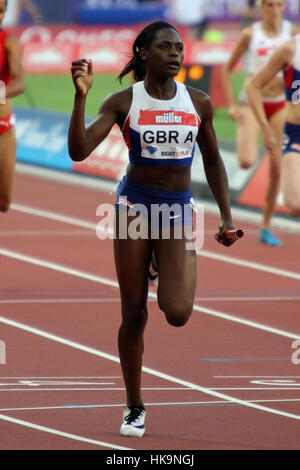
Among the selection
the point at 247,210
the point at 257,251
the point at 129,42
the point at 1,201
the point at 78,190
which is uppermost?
the point at 129,42

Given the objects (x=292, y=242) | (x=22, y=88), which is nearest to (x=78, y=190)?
(x=292, y=242)

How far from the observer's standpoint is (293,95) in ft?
39.2

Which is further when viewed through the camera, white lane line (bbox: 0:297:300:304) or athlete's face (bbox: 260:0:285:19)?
athlete's face (bbox: 260:0:285:19)

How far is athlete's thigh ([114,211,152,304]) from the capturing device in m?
7.87

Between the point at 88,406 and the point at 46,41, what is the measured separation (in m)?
26.0

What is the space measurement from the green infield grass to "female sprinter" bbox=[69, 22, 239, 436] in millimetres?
16028

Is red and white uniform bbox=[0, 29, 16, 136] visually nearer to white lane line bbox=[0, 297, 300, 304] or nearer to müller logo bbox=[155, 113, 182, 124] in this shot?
white lane line bbox=[0, 297, 300, 304]

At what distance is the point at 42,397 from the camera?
8.80 m

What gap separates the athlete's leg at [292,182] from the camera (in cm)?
1180

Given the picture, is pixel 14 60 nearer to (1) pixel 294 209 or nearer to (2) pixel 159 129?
(1) pixel 294 209

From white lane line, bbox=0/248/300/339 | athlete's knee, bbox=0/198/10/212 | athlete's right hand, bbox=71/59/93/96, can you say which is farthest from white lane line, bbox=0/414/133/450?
athlete's knee, bbox=0/198/10/212

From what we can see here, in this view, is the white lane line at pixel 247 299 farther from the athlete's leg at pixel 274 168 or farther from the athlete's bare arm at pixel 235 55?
the athlete's bare arm at pixel 235 55

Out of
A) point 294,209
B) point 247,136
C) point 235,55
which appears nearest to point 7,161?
point 294,209

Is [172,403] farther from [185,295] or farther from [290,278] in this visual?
[290,278]
